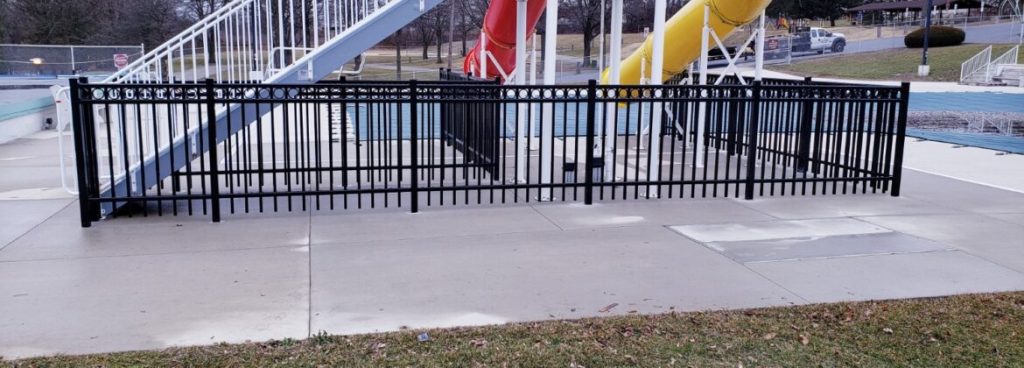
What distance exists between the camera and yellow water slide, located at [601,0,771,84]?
37.0 feet

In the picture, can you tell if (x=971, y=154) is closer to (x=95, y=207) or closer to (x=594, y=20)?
(x=95, y=207)

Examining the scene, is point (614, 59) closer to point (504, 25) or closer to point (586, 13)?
point (504, 25)

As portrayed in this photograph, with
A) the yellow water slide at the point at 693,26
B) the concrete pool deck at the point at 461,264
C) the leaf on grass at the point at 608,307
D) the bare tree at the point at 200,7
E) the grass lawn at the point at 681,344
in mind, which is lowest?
the grass lawn at the point at 681,344

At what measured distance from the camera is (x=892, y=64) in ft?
144

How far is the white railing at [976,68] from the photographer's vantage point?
3697 centimetres

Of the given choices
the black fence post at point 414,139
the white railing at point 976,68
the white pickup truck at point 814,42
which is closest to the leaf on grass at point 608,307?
the black fence post at point 414,139

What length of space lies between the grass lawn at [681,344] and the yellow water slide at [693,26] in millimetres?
6813

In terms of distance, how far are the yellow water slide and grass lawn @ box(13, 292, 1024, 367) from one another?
22.4 feet

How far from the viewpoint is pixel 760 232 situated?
288 inches

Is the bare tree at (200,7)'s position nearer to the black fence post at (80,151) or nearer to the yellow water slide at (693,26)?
the yellow water slide at (693,26)

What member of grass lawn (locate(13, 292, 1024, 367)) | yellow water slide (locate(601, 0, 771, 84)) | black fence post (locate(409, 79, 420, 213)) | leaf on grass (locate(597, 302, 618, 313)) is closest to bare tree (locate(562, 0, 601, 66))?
yellow water slide (locate(601, 0, 771, 84))

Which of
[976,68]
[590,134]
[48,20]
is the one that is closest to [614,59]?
[590,134]

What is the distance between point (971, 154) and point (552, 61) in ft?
27.3

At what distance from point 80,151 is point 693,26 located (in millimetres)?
8996
